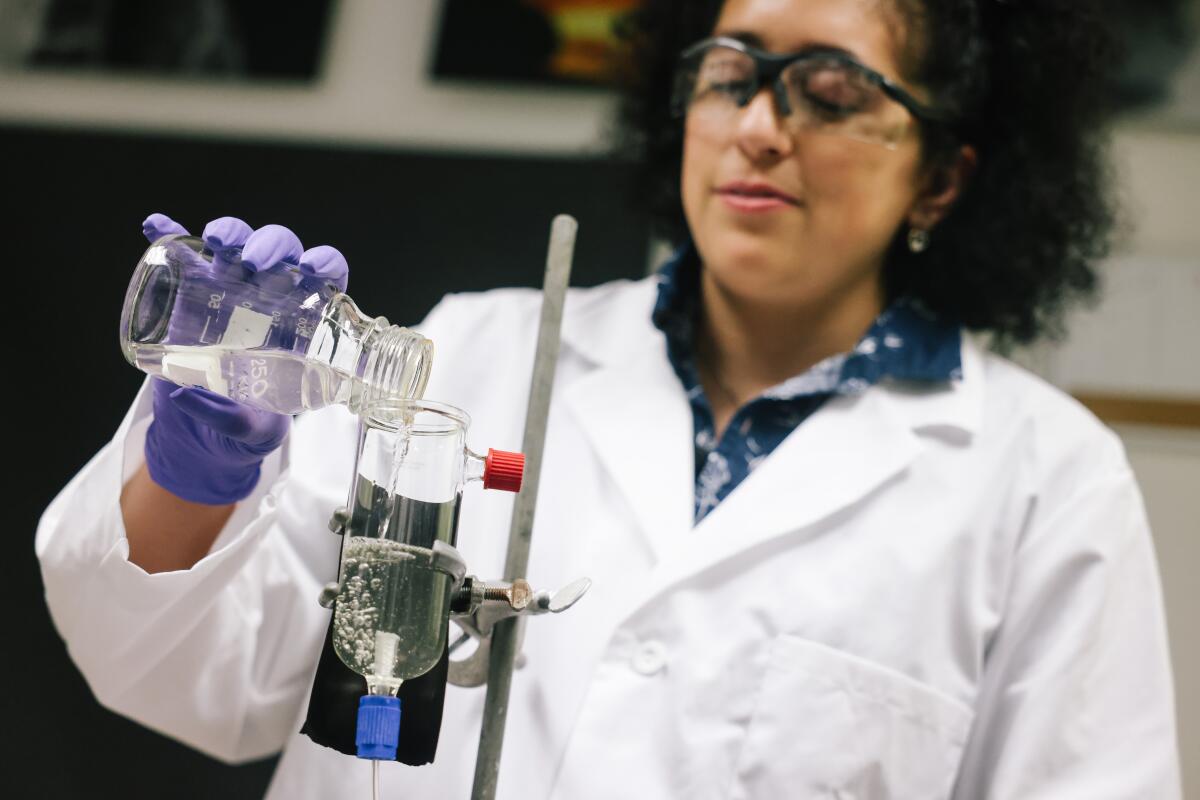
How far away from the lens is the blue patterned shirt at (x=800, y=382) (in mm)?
1196

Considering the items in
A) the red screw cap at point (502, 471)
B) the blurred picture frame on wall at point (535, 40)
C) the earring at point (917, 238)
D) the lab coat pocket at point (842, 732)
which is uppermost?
the blurred picture frame on wall at point (535, 40)

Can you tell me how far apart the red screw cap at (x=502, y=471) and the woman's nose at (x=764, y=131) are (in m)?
0.52

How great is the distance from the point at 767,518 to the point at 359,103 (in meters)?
1.21

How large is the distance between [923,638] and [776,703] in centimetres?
17

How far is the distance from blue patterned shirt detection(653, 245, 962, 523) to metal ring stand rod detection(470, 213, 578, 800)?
1.06ft

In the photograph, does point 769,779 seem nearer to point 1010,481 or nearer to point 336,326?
point 1010,481

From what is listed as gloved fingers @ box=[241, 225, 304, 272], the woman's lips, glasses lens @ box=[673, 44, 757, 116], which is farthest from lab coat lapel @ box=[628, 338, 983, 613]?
gloved fingers @ box=[241, 225, 304, 272]

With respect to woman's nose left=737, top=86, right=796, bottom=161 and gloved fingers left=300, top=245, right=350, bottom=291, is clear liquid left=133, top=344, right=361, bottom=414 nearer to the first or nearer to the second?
gloved fingers left=300, top=245, right=350, bottom=291

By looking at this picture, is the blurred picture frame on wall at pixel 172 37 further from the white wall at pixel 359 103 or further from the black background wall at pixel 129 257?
the black background wall at pixel 129 257

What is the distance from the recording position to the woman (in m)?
1.00

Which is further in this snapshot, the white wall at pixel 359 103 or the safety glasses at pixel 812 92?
the white wall at pixel 359 103

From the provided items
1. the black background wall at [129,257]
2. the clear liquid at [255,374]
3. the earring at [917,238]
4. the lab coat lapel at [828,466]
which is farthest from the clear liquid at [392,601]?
the black background wall at [129,257]

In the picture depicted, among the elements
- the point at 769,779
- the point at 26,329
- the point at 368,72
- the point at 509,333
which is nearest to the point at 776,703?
the point at 769,779

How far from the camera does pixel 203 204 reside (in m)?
1.91
